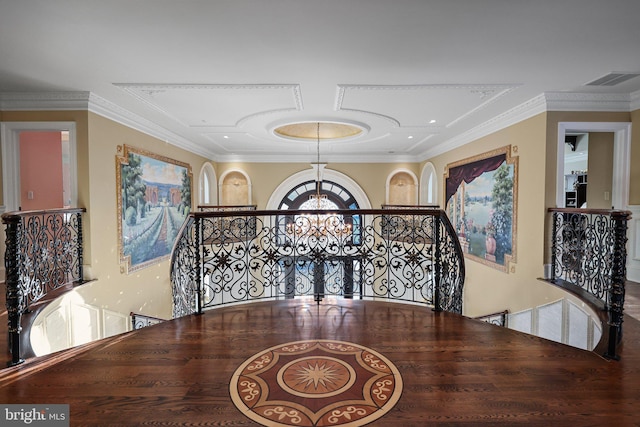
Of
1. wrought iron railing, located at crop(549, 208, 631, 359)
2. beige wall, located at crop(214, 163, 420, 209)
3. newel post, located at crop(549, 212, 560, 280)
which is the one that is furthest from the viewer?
beige wall, located at crop(214, 163, 420, 209)

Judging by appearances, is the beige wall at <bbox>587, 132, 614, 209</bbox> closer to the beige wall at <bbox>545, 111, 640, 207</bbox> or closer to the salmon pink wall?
the beige wall at <bbox>545, 111, 640, 207</bbox>

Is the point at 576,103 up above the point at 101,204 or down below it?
above

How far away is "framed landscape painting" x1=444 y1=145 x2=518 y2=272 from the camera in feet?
19.0

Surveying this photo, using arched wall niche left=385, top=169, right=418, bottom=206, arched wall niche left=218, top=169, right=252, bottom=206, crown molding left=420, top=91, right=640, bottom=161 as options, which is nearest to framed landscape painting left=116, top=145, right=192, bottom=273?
arched wall niche left=218, top=169, right=252, bottom=206

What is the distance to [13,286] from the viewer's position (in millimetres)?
2604

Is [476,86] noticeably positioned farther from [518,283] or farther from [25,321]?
[25,321]

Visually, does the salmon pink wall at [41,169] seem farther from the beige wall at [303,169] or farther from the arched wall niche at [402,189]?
the arched wall niche at [402,189]

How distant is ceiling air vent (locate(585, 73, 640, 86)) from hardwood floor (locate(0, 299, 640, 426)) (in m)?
3.18

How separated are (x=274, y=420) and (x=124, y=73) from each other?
4358mm

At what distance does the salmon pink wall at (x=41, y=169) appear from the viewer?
19.9ft

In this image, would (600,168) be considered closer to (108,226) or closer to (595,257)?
(595,257)

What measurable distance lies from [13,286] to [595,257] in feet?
20.7

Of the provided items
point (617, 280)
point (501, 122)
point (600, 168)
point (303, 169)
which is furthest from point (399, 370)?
point (303, 169)

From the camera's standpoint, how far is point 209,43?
10.6 feet
